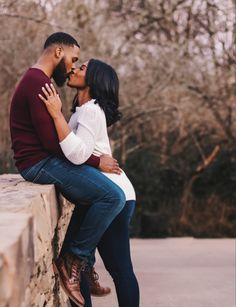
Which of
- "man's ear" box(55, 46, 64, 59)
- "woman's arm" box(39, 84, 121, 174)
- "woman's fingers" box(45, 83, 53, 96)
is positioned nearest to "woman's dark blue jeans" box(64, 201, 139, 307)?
"woman's arm" box(39, 84, 121, 174)

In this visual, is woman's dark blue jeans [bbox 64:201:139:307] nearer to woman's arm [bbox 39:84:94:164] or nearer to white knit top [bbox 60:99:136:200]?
white knit top [bbox 60:99:136:200]

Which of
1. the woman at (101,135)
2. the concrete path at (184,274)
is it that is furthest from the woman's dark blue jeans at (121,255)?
the concrete path at (184,274)

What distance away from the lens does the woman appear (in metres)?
3.51

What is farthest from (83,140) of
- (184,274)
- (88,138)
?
(184,274)

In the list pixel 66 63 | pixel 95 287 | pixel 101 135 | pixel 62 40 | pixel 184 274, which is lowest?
pixel 184 274

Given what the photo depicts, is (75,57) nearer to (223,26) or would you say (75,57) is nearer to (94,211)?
(94,211)

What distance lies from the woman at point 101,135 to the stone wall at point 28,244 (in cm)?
29

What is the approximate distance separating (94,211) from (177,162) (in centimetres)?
995

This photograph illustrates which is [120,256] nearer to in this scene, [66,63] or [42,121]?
[42,121]

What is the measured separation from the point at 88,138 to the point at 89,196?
0.95 feet

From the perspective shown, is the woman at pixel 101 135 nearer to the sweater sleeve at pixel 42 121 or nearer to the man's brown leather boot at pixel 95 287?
the sweater sleeve at pixel 42 121

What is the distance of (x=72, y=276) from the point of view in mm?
3516

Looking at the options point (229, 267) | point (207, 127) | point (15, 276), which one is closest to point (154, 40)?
point (207, 127)

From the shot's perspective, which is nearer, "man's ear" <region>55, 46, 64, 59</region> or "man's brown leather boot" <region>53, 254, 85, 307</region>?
"man's brown leather boot" <region>53, 254, 85, 307</region>
